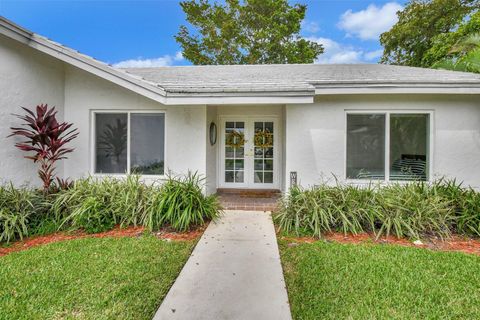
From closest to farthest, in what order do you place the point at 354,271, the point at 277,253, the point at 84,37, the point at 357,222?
the point at 354,271 → the point at 277,253 → the point at 357,222 → the point at 84,37

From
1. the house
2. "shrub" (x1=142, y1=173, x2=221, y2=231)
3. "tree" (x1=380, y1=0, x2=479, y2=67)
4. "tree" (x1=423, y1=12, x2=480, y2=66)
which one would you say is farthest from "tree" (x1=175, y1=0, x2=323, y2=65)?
"shrub" (x1=142, y1=173, x2=221, y2=231)

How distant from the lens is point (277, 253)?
13.9 ft

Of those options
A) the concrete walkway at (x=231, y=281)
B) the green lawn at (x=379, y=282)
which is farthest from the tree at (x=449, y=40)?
the concrete walkway at (x=231, y=281)

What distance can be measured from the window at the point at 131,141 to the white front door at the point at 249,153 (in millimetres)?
2310

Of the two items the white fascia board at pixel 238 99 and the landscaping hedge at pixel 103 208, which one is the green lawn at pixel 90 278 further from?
the white fascia board at pixel 238 99

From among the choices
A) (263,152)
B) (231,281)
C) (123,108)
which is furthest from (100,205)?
(263,152)

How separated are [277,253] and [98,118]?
625 centimetres

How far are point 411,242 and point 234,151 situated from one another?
5568 millimetres

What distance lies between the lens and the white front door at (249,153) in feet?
28.1

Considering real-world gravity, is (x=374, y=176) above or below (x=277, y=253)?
above

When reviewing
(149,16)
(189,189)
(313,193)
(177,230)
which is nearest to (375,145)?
(313,193)

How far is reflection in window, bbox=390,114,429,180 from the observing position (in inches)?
259

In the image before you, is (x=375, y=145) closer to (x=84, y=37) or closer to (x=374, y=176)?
(x=374, y=176)

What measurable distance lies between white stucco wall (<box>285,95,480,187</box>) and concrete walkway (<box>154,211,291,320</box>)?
263 centimetres
